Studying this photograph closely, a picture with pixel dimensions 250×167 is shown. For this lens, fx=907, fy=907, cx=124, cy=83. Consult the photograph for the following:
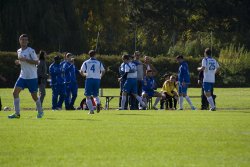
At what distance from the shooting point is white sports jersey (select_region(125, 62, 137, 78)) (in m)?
31.7

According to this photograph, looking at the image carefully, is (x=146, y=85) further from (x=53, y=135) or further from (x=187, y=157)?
(x=187, y=157)

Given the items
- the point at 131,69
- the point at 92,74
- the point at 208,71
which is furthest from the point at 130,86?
the point at 92,74

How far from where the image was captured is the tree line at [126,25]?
67.3 m

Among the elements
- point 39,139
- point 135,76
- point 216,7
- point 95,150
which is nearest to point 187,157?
point 95,150

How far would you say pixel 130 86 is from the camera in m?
31.9

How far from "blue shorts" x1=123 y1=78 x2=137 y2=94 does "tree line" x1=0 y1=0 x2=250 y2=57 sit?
35509 millimetres

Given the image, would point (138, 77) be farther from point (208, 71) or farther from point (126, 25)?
point (126, 25)

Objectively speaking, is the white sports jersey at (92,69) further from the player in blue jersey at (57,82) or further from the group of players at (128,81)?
the player in blue jersey at (57,82)

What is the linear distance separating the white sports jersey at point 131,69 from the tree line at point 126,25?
35560mm

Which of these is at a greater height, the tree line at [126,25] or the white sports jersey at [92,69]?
the tree line at [126,25]

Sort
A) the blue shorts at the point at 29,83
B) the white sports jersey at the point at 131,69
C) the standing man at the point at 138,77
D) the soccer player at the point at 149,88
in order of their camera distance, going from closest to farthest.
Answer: the blue shorts at the point at 29,83 → the white sports jersey at the point at 131,69 → the standing man at the point at 138,77 → the soccer player at the point at 149,88

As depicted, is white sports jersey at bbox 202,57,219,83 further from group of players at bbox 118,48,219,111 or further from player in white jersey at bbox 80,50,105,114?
player in white jersey at bbox 80,50,105,114

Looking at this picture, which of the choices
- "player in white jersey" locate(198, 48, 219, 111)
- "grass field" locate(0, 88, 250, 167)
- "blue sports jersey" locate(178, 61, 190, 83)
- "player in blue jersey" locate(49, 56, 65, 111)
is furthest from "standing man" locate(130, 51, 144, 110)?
"grass field" locate(0, 88, 250, 167)

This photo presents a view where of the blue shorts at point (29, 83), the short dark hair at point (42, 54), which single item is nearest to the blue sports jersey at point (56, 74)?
the short dark hair at point (42, 54)
